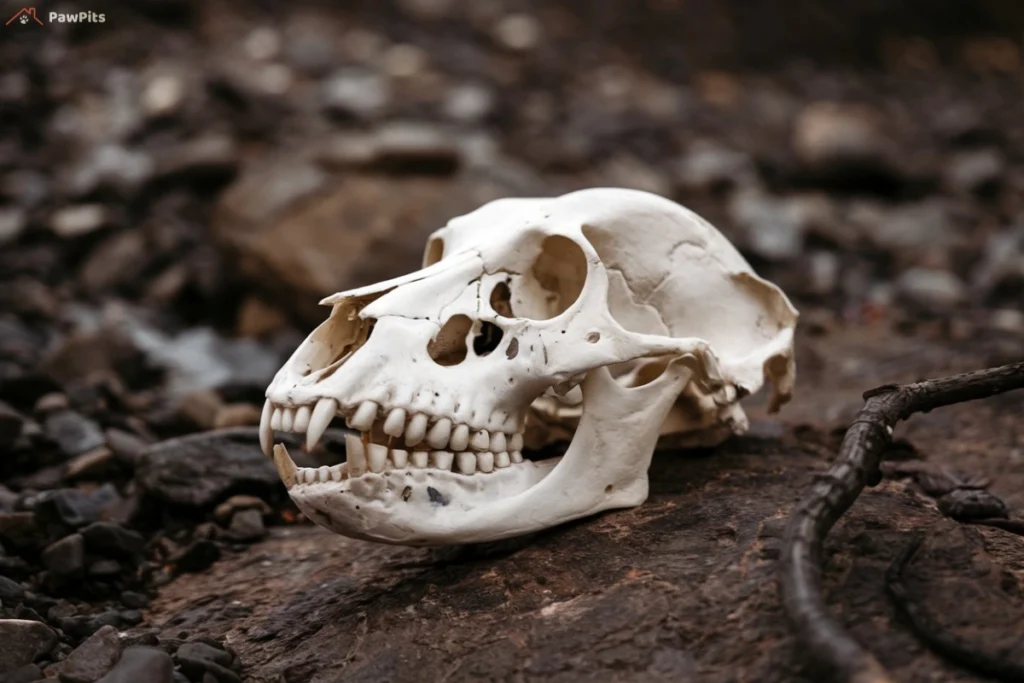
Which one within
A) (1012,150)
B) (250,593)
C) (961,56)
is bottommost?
(250,593)

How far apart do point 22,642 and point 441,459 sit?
124 cm

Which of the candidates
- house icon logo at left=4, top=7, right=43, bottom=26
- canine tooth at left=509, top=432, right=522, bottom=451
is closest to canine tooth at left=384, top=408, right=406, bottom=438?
canine tooth at left=509, top=432, right=522, bottom=451

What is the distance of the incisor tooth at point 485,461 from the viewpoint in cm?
286

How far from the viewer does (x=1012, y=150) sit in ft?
33.7

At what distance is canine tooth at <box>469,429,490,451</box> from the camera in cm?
281

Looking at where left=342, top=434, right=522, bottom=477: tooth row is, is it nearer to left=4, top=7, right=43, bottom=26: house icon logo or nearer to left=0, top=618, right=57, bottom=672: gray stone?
left=0, top=618, right=57, bottom=672: gray stone

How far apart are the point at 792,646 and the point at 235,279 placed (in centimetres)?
556

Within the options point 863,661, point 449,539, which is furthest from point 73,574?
point 863,661

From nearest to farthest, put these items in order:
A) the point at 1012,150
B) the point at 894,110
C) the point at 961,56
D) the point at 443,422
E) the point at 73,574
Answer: the point at 443,422 < the point at 73,574 < the point at 1012,150 < the point at 894,110 < the point at 961,56

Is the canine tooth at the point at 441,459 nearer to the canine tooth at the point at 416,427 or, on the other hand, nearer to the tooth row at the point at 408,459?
the tooth row at the point at 408,459

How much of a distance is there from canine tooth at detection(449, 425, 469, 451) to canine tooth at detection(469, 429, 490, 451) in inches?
1.5

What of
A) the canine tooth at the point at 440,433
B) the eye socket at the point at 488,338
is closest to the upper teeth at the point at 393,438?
the canine tooth at the point at 440,433

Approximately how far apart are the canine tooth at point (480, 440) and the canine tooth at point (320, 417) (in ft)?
1.35

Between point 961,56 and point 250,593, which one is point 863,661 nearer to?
point 250,593
